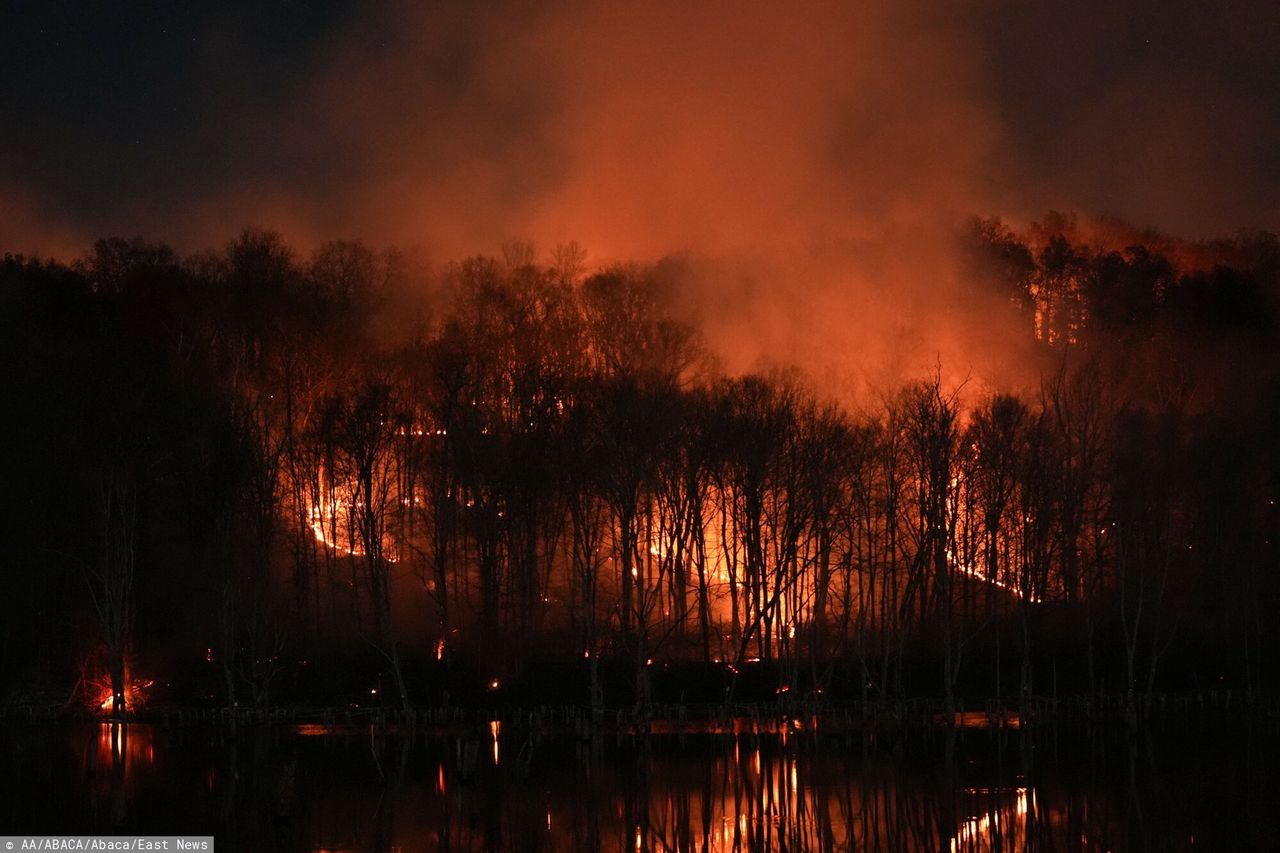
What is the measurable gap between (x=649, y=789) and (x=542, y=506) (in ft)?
55.3

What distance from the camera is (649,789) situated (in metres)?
32.7

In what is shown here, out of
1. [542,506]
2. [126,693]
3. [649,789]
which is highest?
[542,506]

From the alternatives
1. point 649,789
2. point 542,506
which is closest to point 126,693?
point 542,506

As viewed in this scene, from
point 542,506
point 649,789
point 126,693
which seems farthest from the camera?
point 542,506

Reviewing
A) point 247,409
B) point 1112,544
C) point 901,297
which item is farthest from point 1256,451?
point 247,409

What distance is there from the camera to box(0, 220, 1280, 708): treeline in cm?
4388

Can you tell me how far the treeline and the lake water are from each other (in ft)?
10.8

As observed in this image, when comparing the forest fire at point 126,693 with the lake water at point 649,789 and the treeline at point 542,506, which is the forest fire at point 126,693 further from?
the lake water at point 649,789

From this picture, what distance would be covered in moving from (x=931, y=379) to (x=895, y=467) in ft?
41.8

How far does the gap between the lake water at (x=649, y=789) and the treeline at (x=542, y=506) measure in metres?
3.29

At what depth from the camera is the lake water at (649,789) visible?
90.8 ft

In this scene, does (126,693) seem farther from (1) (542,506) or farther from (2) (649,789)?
(2) (649,789)

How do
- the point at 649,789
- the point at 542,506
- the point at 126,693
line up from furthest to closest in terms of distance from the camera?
1. the point at 542,506
2. the point at 126,693
3. the point at 649,789

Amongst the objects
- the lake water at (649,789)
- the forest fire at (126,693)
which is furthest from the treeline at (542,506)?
the lake water at (649,789)
